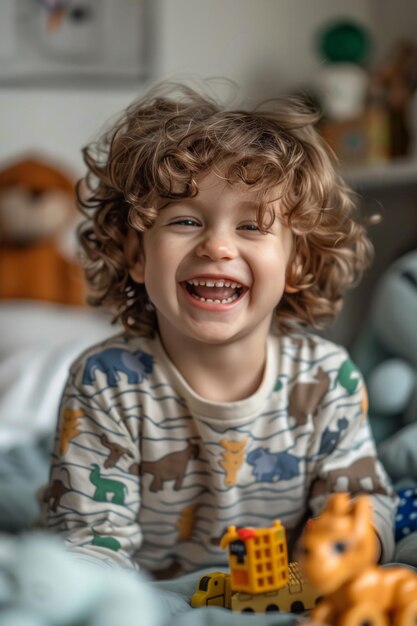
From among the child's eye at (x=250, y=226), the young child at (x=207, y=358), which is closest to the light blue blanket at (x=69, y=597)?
the young child at (x=207, y=358)

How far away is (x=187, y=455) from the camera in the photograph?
930 millimetres

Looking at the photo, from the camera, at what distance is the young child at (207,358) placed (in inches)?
33.3

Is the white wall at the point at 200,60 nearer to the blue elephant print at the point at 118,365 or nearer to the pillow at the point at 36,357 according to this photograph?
the pillow at the point at 36,357

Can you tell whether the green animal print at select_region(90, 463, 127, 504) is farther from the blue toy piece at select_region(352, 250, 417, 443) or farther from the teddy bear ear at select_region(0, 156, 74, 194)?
the teddy bear ear at select_region(0, 156, 74, 194)

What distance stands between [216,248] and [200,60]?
1.99 metres

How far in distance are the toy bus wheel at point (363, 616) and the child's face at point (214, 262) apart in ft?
1.16

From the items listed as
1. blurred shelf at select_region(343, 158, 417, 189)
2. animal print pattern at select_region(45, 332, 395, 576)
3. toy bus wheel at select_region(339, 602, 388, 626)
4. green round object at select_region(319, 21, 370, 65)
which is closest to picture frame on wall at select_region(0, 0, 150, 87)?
green round object at select_region(319, 21, 370, 65)

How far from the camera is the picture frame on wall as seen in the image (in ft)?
8.26

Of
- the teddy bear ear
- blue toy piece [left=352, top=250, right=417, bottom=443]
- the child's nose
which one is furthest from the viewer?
the teddy bear ear

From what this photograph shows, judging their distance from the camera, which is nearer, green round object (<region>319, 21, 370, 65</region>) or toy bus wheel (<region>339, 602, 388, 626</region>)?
toy bus wheel (<region>339, 602, 388, 626</region>)

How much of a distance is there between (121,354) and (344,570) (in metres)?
0.46

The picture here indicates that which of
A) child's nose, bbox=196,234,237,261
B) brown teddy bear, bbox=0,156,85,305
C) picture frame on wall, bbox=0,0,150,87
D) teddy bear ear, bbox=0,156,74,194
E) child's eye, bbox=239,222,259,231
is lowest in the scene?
brown teddy bear, bbox=0,156,85,305

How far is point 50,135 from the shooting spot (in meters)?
2.60

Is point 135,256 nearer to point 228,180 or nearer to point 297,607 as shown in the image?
point 228,180
